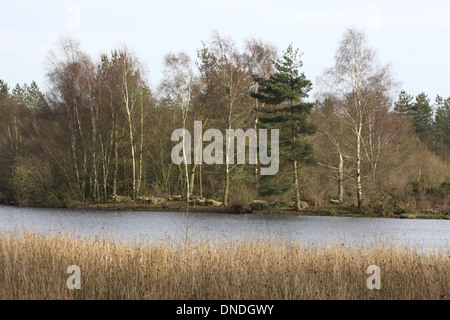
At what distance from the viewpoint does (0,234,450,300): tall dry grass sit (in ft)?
26.0

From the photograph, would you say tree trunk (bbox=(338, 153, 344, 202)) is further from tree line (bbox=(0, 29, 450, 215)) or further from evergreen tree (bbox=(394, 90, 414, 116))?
evergreen tree (bbox=(394, 90, 414, 116))

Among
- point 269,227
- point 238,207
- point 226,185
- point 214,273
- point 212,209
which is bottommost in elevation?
point 269,227

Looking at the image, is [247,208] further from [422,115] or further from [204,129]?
[422,115]

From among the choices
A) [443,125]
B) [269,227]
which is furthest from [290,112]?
[443,125]

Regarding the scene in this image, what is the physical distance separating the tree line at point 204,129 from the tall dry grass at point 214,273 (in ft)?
56.7

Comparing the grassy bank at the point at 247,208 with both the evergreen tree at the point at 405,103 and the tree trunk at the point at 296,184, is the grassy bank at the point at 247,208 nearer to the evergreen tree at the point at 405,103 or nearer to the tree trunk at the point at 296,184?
the tree trunk at the point at 296,184

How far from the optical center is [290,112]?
27.5 m

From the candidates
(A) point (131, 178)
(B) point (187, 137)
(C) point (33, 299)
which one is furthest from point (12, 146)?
(C) point (33, 299)

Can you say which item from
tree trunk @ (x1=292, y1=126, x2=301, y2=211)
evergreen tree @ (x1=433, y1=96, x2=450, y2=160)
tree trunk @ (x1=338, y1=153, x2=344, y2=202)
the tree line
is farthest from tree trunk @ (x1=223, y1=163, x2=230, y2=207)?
evergreen tree @ (x1=433, y1=96, x2=450, y2=160)

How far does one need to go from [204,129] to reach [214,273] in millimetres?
23488

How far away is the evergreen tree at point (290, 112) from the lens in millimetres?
26562

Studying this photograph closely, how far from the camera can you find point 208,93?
102ft

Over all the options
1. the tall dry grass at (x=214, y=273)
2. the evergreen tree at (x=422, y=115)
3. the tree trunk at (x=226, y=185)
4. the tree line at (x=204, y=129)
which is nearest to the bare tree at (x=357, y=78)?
the tree line at (x=204, y=129)

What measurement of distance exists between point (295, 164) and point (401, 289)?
18685 millimetres
